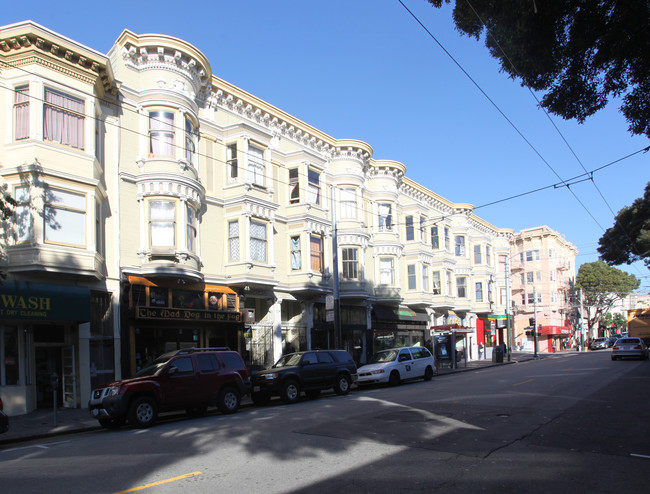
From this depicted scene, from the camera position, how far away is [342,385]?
19.6 meters

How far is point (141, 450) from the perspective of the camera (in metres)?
9.49

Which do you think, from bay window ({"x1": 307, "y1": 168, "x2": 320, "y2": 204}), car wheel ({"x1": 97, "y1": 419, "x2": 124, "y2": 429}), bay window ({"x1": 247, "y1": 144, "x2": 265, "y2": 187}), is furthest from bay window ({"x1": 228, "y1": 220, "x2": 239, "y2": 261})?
car wheel ({"x1": 97, "y1": 419, "x2": 124, "y2": 429})

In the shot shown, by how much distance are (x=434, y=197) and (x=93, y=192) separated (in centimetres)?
2888

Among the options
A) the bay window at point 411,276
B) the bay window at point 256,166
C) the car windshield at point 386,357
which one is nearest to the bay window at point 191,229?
the bay window at point 256,166

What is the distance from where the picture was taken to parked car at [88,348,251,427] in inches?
510

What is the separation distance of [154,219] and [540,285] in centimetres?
5856

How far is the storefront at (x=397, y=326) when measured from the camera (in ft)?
110

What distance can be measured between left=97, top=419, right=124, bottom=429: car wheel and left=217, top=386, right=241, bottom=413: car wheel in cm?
266

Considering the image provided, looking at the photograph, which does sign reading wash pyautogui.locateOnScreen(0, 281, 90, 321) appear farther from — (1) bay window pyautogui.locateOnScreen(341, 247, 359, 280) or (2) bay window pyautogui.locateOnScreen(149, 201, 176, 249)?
(1) bay window pyautogui.locateOnScreen(341, 247, 359, 280)

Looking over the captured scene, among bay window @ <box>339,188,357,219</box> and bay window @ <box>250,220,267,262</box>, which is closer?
bay window @ <box>250,220,267,262</box>

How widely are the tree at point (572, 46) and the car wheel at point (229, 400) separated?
10.9 m

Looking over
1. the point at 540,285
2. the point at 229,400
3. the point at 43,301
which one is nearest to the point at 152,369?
the point at 229,400

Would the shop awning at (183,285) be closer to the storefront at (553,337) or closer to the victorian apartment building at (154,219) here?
the victorian apartment building at (154,219)

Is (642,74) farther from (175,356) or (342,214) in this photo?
(342,214)
